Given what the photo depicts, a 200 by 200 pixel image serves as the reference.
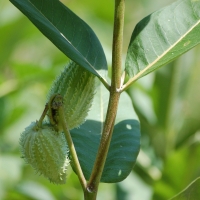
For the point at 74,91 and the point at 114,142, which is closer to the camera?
the point at 74,91

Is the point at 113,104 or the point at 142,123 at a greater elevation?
the point at 113,104

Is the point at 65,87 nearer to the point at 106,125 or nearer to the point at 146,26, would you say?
the point at 106,125

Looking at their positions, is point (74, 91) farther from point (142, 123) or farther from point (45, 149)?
point (142, 123)

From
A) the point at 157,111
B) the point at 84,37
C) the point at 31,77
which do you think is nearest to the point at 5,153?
the point at 31,77

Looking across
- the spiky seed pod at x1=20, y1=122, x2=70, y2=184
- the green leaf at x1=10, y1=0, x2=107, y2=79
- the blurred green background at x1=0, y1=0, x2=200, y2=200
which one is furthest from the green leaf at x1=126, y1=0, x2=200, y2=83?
the blurred green background at x1=0, y1=0, x2=200, y2=200

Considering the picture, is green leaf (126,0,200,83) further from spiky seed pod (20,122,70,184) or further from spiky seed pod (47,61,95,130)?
spiky seed pod (20,122,70,184)

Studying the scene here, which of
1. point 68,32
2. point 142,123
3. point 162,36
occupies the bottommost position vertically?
point 142,123

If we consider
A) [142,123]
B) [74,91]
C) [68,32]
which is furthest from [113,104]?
[142,123]
